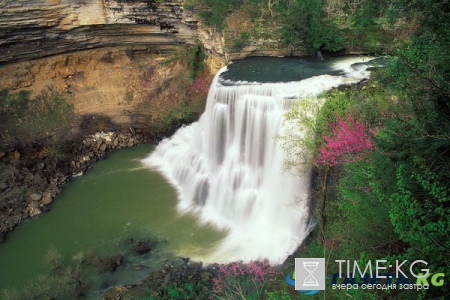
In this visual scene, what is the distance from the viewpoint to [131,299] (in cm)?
1227

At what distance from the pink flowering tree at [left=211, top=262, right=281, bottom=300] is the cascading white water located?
2.49 feet

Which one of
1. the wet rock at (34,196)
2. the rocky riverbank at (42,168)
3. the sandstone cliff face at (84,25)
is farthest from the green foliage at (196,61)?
the wet rock at (34,196)

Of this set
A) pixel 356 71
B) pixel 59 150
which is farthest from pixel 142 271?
pixel 356 71

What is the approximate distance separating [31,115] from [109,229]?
11519mm

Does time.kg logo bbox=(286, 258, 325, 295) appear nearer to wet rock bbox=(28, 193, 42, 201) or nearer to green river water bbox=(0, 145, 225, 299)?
green river water bbox=(0, 145, 225, 299)

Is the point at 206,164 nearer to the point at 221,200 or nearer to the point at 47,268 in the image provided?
the point at 221,200

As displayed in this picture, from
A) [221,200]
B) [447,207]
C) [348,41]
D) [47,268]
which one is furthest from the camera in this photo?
[348,41]

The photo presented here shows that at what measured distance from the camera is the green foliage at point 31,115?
72.3ft

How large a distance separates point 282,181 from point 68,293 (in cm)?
980

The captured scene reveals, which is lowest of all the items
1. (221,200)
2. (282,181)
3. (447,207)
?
(221,200)

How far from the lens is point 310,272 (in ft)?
27.6

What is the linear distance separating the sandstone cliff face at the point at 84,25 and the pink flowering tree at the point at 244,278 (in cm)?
1625

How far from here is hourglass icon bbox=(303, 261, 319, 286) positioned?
8.31 metres

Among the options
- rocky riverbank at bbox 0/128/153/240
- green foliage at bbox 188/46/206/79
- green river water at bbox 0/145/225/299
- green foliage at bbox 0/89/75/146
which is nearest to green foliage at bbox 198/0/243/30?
green foliage at bbox 188/46/206/79
